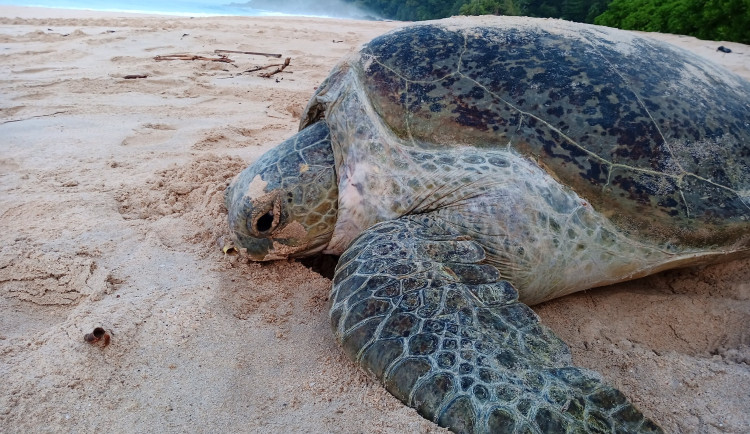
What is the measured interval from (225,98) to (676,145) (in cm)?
286

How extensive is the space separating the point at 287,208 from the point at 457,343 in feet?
2.54

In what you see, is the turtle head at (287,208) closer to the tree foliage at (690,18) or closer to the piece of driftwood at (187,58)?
the piece of driftwood at (187,58)

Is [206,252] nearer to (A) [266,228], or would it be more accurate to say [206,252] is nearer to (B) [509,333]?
(A) [266,228]

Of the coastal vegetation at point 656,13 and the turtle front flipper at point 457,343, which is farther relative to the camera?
the coastal vegetation at point 656,13

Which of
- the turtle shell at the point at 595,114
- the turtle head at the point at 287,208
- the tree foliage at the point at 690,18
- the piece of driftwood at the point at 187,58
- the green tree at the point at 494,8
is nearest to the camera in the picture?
the turtle shell at the point at 595,114

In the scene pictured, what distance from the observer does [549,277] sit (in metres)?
1.33

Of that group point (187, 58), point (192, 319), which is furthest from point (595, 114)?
point (187, 58)

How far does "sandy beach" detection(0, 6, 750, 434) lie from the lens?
3.11 ft

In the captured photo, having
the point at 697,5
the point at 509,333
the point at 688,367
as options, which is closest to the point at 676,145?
the point at 688,367

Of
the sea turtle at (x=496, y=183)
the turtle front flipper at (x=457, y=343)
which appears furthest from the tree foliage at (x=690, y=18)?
the turtle front flipper at (x=457, y=343)

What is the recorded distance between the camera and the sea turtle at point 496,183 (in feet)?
3.57

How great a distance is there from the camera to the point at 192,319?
123 cm

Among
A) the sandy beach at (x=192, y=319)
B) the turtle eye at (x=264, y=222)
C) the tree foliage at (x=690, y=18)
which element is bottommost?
the sandy beach at (x=192, y=319)

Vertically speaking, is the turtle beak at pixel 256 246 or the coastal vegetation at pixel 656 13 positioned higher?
the coastal vegetation at pixel 656 13
